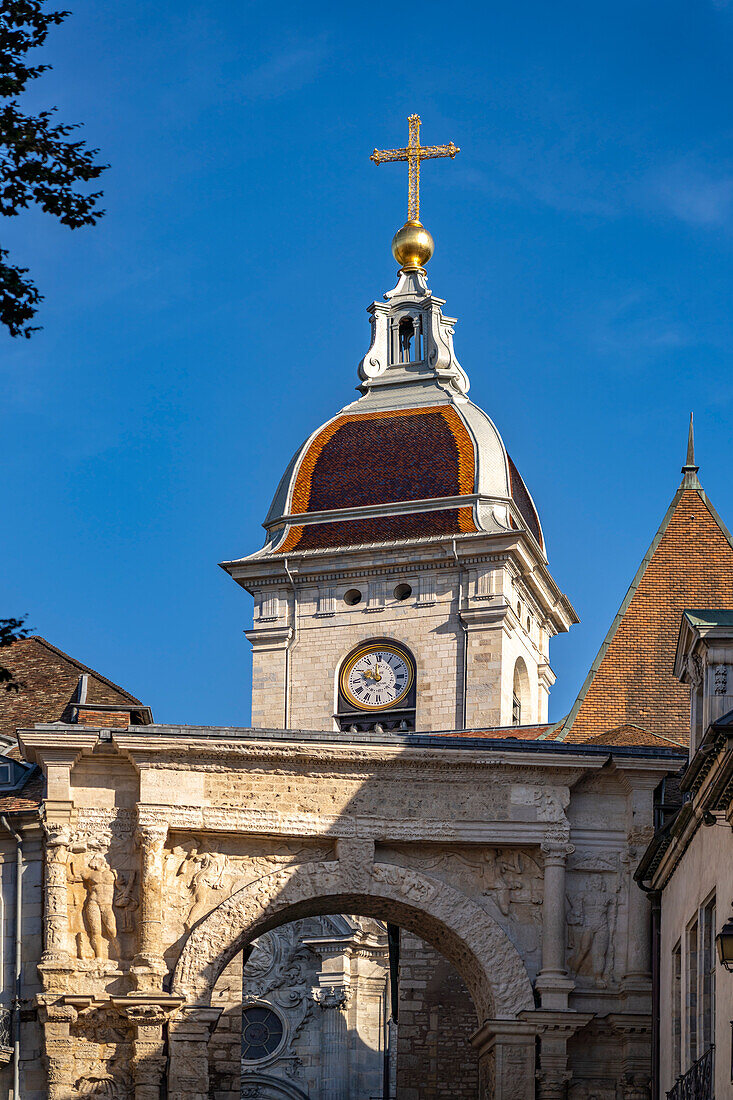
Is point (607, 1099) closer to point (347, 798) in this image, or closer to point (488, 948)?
point (488, 948)

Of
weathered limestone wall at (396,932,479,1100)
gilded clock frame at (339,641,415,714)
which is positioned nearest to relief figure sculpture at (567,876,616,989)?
weathered limestone wall at (396,932,479,1100)

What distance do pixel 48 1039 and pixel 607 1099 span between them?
6.45 metres

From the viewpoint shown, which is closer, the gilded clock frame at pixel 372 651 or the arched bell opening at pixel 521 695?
the gilded clock frame at pixel 372 651

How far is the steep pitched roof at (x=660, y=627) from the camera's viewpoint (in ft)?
94.1

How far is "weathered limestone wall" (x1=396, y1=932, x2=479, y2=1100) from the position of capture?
98.5ft

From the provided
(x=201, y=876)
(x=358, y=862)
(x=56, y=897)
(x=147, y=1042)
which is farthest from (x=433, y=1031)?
(x=56, y=897)

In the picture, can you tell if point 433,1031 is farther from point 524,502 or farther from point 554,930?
point 524,502

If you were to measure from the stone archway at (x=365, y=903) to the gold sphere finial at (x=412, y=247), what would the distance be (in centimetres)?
3304

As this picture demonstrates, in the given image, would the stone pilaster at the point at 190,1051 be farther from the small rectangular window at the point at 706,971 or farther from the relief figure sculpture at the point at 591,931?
the small rectangular window at the point at 706,971

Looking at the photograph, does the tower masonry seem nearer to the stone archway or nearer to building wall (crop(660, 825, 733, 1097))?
the stone archway

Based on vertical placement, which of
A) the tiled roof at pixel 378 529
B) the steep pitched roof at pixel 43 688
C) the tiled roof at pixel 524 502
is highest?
the tiled roof at pixel 524 502

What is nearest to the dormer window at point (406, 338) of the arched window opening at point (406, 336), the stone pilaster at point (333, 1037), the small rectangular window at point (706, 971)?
the arched window opening at point (406, 336)

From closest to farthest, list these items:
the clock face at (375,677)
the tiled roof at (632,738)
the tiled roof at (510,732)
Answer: the tiled roof at (632,738)
the tiled roof at (510,732)
the clock face at (375,677)

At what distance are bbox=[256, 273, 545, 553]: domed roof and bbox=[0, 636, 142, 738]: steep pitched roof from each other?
18.1 metres
